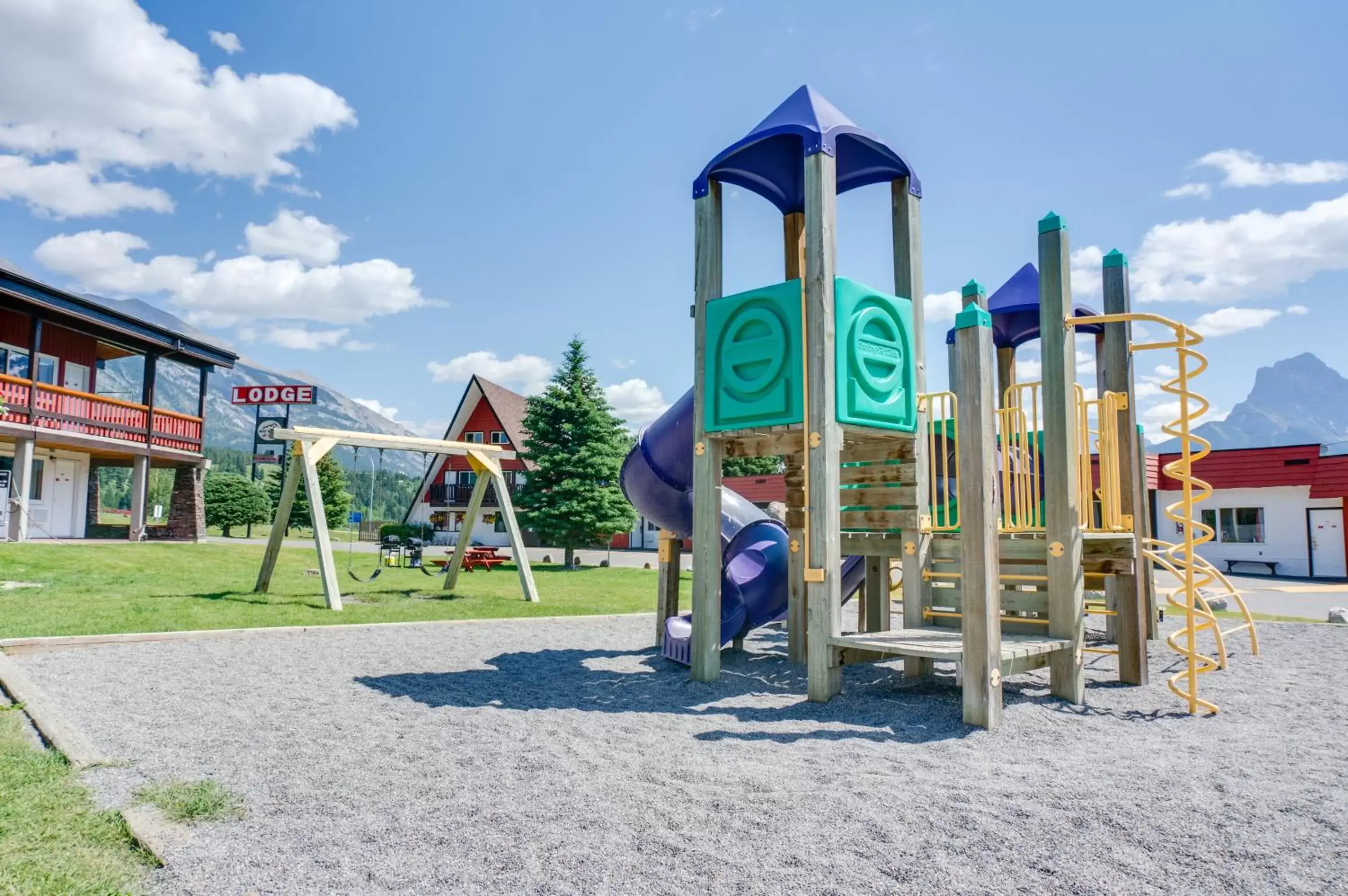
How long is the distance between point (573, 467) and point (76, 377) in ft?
48.4

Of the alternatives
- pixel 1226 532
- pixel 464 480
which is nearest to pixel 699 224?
pixel 1226 532

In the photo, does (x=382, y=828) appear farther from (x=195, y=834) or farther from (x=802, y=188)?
(x=802, y=188)

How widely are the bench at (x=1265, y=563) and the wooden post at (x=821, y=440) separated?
1053 inches

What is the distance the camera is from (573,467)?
2662 centimetres

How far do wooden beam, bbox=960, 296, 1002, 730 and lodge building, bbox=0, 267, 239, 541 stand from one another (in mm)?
21438

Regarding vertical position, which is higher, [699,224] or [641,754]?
[699,224]

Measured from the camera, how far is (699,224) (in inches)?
283

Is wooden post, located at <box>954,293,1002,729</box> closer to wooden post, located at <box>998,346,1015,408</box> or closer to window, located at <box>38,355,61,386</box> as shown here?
wooden post, located at <box>998,346,1015,408</box>

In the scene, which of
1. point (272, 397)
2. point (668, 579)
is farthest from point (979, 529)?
point (272, 397)

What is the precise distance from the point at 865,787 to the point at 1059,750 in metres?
1.53

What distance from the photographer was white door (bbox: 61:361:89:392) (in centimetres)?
2358

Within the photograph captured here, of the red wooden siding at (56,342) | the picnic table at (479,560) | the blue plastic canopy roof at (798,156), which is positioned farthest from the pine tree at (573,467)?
the blue plastic canopy roof at (798,156)

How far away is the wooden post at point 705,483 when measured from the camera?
22.0 feet

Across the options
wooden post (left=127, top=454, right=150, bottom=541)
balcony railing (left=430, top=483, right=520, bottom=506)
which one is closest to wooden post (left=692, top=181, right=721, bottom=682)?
wooden post (left=127, top=454, right=150, bottom=541)
